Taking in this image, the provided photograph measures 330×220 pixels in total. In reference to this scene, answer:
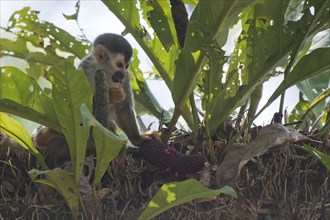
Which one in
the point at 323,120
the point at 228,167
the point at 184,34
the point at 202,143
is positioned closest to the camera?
the point at 228,167

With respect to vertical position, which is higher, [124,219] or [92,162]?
[92,162]

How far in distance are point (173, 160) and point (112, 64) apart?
1017mm

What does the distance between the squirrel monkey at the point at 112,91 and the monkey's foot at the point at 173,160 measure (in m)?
0.18

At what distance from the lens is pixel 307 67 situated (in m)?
2.18

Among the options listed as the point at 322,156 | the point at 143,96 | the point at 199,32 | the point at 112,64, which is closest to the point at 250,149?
the point at 322,156

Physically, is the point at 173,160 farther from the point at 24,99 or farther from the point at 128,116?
the point at 128,116

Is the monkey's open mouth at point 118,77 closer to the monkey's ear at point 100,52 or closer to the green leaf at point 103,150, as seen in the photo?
the monkey's ear at point 100,52

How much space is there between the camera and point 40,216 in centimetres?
200

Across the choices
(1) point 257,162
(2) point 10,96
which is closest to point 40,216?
(2) point 10,96

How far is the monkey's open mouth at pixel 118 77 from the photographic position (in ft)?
8.76

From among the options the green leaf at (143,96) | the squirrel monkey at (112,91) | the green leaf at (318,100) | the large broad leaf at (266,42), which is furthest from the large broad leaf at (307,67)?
the green leaf at (143,96)

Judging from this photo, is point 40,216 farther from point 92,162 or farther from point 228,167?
point 228,167

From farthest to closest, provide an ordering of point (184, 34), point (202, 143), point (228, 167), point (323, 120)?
point (323, 120) < point (184, 34) < point (202, 143) < point (228, 167)

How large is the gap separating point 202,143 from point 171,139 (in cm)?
18
